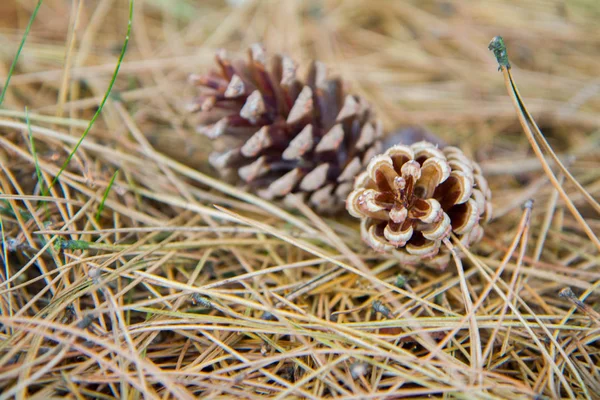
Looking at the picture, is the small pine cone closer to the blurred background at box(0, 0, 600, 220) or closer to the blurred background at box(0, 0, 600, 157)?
the blurred background at box(0, 0, 600, 220)

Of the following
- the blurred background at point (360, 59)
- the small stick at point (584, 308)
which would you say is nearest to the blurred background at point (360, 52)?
the blurred background at point (360, 59)

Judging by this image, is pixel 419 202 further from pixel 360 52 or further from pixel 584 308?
pixel 360 52

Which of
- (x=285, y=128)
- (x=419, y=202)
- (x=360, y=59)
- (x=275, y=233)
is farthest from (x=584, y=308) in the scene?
(x=360, y=59)

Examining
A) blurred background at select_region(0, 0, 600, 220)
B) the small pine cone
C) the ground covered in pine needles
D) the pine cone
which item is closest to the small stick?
the ground covered in pine needles

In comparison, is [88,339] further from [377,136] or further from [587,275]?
[587,275]

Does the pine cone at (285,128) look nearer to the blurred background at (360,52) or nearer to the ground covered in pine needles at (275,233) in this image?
the ground covered in pine needles at (275,233)

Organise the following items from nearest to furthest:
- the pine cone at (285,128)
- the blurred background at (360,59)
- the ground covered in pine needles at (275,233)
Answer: the ground covered in pine needles at (275,233) < the pine cone at (285,128) < the blurred background at (360,59)
